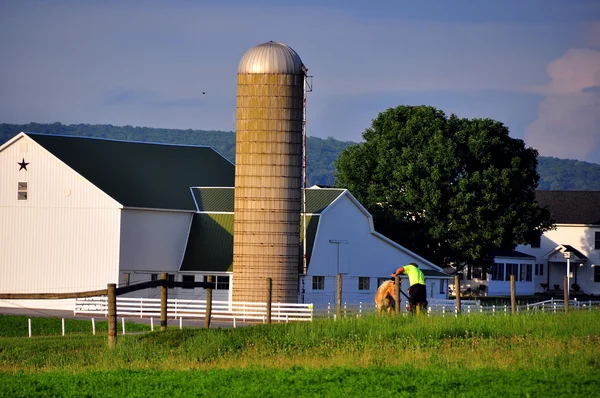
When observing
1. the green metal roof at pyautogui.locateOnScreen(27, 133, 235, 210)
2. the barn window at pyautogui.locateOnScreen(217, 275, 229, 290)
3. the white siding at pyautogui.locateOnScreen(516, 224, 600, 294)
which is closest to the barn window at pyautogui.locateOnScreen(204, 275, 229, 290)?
the barn window at pyautogui.locateOnScreen(217, 275, 229, 290)

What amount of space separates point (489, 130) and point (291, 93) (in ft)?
73.7

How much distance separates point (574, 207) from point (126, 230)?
48694mm

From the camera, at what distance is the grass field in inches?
710

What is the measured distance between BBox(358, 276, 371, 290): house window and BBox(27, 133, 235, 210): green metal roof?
9102mm

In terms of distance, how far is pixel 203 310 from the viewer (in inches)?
1868

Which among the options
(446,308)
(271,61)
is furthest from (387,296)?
(271,61)

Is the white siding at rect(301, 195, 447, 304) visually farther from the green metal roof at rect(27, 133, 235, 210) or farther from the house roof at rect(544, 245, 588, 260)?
the house roof at rect(544, 245, 588, 260)

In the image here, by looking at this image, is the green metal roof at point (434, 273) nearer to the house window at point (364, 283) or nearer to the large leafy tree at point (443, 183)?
the house window at point (364, 283)

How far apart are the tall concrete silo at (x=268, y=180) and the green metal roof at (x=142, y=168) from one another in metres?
7.98

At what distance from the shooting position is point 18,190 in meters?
53.9

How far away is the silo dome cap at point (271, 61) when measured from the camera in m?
47.9

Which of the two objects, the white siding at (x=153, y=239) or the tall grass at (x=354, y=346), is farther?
the white siding at (x=153, y=239)

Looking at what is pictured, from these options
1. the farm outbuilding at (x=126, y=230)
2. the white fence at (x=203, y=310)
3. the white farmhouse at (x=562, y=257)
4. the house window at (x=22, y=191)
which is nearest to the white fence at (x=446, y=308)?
the white fence at (x=203, y=310)

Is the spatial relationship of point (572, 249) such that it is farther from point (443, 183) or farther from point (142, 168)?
point (142, 168)
